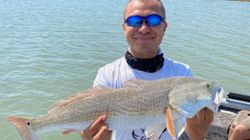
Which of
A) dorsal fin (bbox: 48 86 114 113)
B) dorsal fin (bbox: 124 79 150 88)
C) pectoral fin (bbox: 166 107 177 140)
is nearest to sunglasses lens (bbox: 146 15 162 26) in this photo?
dorsal fin (bbox: 124 79 150 88)

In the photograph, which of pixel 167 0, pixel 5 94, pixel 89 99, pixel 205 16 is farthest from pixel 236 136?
pixel 167 0

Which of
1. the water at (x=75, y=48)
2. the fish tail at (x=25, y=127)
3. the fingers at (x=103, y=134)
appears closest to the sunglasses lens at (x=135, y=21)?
the fingers at (x=103, y=134)

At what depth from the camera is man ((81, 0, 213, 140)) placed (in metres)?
3.38

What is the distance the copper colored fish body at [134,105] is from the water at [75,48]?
4448 millimetres

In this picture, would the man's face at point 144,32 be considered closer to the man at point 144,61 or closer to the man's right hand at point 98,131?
the man at point 144,61

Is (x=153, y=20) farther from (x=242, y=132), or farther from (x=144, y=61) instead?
(x=242, y=132)

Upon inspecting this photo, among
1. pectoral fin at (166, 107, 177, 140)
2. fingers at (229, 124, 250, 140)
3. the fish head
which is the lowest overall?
fingers at (229, 124, 250, 140)

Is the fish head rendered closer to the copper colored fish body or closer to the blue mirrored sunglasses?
the copper colored fish body

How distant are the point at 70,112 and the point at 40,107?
6152 millimetres

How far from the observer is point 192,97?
10.0ft

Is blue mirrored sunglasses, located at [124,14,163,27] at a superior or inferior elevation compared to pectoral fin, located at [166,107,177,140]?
superior

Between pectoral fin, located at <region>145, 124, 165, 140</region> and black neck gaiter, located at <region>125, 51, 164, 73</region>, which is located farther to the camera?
black neck gaiter, located at <region>125, 51, 164, 73</region>

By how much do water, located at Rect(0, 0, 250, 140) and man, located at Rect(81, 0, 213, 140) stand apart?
419 centimetres

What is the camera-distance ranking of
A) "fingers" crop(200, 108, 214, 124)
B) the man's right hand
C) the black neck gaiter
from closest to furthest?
the man's right hand
"fingers" crop(200, 108, 214, 124)
the black neck gaiter
